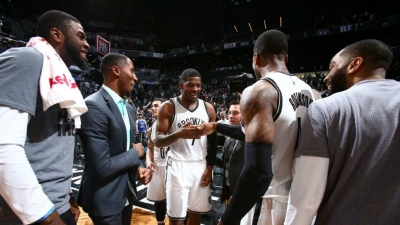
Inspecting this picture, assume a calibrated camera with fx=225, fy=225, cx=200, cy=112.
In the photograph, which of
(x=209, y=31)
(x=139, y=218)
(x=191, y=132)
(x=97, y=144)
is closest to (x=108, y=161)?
(x=97, y=144)

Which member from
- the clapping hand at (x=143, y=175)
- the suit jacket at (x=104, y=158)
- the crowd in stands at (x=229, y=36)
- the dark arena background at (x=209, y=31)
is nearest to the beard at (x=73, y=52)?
the suit jacket at (x=104, y=158)

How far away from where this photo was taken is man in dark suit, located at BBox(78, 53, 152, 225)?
165 cm

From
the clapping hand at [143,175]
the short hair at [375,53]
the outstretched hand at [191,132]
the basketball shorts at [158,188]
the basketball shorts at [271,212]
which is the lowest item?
the basketball shorts at [158,188]

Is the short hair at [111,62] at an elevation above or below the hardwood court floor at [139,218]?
above

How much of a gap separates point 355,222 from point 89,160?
1.66 m

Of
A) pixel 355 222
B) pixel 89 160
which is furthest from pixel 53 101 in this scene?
pixel 355 222

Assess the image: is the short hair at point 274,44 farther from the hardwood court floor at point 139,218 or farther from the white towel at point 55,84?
the hardwood court floor at point 139,218

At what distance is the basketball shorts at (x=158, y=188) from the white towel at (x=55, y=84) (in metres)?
2.28

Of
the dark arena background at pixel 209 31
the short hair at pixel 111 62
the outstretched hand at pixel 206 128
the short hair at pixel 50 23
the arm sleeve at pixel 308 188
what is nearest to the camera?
the arm sleeve at pixel 308 188

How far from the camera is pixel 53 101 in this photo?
1074 mm

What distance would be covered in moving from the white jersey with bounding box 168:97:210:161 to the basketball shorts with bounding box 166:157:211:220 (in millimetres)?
90

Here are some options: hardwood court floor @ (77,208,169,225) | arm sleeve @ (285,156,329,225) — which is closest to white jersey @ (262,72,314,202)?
arm sleeve @ (285,156,329,225)

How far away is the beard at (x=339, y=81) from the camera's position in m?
1.36

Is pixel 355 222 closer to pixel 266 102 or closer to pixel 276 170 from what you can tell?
pixel 276 170
